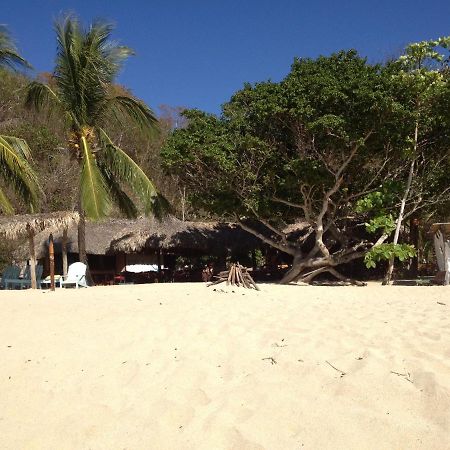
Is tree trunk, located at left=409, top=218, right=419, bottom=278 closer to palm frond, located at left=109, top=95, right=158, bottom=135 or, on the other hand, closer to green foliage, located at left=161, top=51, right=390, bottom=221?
green foliage, located at left=161, top=51, right=390, bottom=221

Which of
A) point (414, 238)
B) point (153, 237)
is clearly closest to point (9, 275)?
point (153, 237)

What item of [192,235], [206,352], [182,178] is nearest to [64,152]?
[192,235]

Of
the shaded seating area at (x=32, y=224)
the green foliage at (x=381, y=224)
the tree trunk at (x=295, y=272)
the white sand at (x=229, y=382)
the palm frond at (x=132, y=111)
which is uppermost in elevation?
the palm frond at (x=132, y=111)

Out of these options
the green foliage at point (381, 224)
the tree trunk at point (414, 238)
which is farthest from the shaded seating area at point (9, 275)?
the tree trunk at point (414, 238)

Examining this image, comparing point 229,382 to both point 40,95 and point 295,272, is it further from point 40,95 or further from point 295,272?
point 40,95

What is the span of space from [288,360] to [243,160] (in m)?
9.64

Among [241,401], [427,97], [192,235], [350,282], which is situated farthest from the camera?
[192,235]

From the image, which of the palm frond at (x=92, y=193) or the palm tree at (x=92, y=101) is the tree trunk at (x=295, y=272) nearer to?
the palm tree at (x=92, y=101)

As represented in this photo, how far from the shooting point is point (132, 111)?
46.9 ft

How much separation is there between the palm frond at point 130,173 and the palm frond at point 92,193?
1.18 m

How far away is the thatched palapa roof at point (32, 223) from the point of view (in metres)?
12.0

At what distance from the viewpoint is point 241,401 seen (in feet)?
9.60

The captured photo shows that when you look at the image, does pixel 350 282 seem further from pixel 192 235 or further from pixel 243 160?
pixel 192 235

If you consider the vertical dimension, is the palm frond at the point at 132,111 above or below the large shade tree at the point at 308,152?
above
